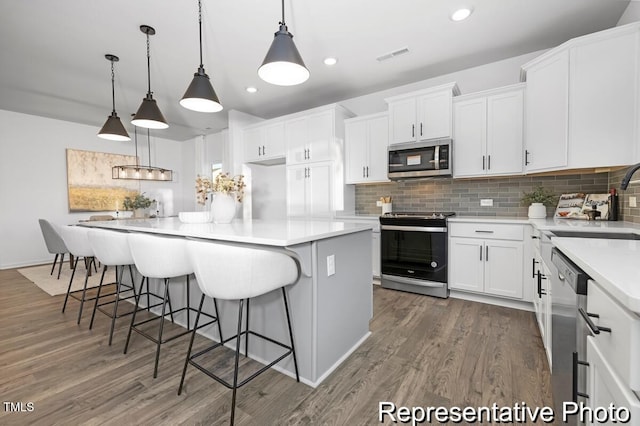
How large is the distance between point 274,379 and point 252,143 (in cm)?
408

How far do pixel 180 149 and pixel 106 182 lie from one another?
2.00 metres

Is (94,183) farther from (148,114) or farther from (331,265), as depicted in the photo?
(331,265)

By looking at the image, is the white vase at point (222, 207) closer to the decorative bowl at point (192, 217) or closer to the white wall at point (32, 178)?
the decorative bowl at point (192, 217)

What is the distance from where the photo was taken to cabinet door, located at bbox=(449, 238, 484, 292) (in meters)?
3.04

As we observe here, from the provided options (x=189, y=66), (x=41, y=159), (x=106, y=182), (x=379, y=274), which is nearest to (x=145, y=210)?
(x=106, y=182)

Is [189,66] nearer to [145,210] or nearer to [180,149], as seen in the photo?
[145,210]

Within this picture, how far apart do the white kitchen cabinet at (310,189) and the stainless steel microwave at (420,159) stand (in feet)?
3.09

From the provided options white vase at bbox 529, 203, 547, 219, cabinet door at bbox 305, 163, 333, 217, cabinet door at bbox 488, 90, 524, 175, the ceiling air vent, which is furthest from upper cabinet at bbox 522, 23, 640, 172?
cabinet door at bbox 305, 163, 333, 217

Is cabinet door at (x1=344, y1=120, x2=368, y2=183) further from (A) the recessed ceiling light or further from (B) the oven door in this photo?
(A) the recessed ceiling light

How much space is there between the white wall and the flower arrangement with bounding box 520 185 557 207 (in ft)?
25.3

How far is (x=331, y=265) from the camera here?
6.10 ft

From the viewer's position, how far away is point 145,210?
582 centimetres

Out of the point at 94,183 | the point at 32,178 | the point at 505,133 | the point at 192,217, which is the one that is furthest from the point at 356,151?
the point at 32,178

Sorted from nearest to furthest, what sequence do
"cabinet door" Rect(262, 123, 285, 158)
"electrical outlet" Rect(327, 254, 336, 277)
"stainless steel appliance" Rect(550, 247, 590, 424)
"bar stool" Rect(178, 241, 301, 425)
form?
1. "stainless steel appliance" Rect(550, 247, 590, 424)
2. "bar stool" Rect(178, 241, 301, 425)
3. "electrical outlet" Rect(327, 254, 336, 277)
4. "cabinet door" Rect(262, 123, 285, 158)
